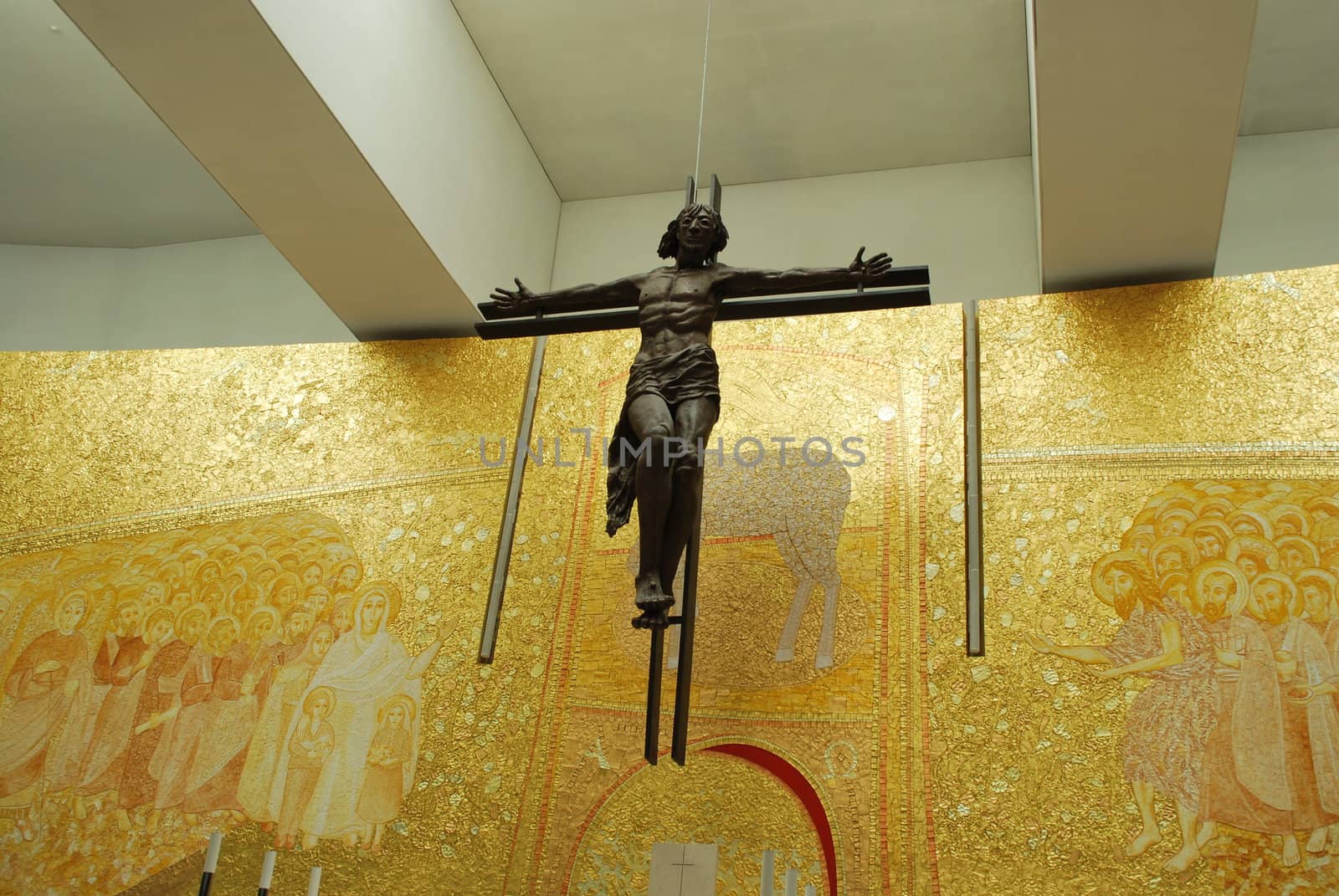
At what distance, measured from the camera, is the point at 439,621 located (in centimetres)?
565

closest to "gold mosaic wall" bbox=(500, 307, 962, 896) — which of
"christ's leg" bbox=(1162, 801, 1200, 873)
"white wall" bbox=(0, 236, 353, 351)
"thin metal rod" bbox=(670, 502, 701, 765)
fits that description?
"thin metal rod" bbox=(670, 502, 701, 765)

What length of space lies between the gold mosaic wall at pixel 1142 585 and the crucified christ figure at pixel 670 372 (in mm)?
1294

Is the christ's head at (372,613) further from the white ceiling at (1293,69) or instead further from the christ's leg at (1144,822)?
the white ceiling at (1293,69)

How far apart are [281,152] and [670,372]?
7.20ft

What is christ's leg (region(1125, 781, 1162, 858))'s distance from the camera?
14.3 feet

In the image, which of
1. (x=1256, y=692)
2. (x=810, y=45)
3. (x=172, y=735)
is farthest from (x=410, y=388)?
(x=1256, y=692)

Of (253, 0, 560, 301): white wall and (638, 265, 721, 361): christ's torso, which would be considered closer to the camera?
(638, 265, 721, 361): christ's torso

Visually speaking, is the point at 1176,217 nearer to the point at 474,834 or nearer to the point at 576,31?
the point at 576,31

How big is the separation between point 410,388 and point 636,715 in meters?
2.30

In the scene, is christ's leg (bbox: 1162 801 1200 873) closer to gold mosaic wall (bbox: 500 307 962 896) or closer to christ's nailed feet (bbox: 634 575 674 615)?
gold mosaic wall (bbox: 500 307 962 896)

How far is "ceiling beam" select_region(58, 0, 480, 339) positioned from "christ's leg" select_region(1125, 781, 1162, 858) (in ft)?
13.1

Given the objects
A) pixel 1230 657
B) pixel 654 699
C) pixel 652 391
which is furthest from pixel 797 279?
pixel 1230 657

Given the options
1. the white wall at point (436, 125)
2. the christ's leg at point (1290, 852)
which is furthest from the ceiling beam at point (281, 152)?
the christ's leg at point (1290, 852)

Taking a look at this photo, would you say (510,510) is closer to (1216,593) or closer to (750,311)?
(750,311)
